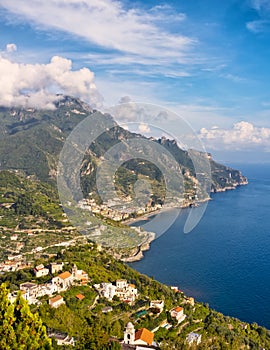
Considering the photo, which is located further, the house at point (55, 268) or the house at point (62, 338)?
the house at point (55, 268)

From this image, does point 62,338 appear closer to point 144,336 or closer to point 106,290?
point 144,336

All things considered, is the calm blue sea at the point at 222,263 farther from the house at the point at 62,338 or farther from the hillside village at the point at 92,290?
the house at the point at 62,338

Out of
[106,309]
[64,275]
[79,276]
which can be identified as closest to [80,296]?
[106,309]

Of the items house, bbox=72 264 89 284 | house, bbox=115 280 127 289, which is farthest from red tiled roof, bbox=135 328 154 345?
house, bbox=72 264 89 284

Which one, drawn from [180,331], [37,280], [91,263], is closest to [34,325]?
[180,331]

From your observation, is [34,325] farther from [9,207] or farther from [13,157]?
[13,157]

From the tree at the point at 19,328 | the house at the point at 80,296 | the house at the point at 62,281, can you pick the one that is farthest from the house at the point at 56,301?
the tree at the point at 19,328
